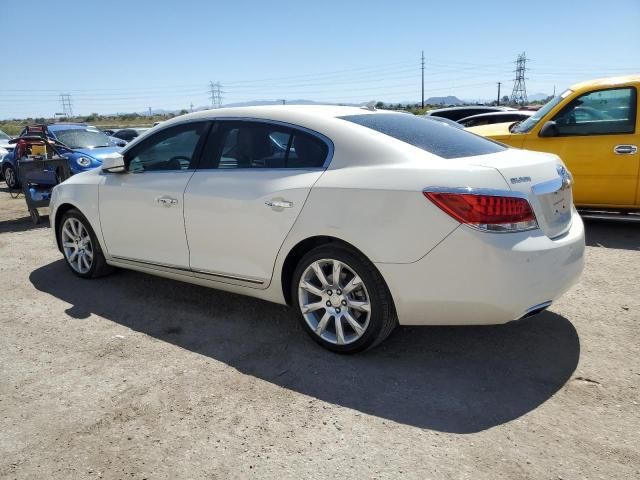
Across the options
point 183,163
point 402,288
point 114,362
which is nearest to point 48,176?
point 183,163

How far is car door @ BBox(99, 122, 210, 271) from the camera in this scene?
4.18 m

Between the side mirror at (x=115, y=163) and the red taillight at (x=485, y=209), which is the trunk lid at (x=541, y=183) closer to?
the red taillight at (x=485, y=209)

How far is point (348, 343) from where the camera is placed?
342 centimetres

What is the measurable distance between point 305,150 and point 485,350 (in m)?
1.80

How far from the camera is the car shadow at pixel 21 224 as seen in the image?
8070mm

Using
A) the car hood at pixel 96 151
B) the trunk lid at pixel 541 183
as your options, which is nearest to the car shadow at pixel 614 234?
the trunk lid at pixel 541 183

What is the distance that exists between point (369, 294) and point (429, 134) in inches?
48.6

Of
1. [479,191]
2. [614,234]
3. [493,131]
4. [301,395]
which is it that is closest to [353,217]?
[479,191]

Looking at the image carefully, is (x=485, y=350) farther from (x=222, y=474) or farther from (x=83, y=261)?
(x=83, y=261)

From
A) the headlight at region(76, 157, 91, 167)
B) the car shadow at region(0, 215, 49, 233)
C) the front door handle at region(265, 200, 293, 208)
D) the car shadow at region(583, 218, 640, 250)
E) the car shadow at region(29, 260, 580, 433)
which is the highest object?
the front door handle at region(265, 200, 293, 208)

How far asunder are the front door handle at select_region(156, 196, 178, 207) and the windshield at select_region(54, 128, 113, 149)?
7.45m

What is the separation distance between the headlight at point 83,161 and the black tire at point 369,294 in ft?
24.6

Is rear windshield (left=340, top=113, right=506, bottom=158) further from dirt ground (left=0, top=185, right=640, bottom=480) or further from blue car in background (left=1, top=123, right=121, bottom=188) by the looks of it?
blue car in background (left=1, top=123, right=121, bottom=188)

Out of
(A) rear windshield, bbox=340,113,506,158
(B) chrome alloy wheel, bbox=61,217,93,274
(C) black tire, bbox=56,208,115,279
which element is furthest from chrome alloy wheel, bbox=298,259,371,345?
(B) chrome alloy wheel, bbox=61,217,93,274
